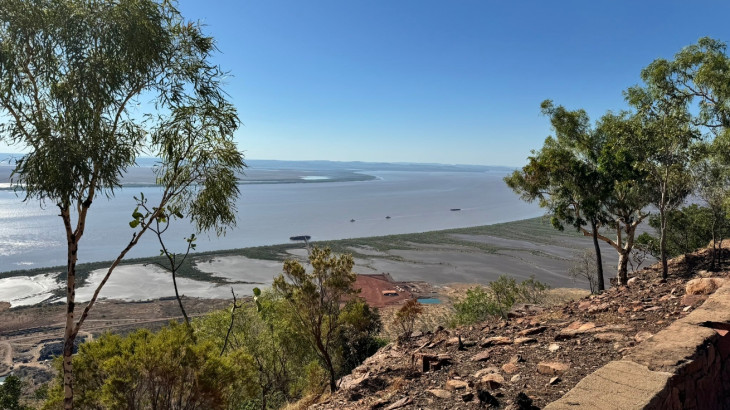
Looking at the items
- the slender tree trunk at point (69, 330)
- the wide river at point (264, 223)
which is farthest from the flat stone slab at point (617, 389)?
the wide river at point (264, 223)

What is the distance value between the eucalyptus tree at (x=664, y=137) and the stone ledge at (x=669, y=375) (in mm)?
6744

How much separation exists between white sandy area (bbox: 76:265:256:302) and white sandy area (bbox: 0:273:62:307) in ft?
10.5

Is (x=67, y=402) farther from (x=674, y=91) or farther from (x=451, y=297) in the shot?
(x=451, y=297)

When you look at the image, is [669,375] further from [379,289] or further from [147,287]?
[147,287]

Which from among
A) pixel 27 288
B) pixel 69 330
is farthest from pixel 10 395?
pixel 27 288

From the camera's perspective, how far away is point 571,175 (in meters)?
16.1

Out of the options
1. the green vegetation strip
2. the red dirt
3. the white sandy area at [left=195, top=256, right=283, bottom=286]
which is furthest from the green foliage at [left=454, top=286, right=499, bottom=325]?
the green vegetation strip

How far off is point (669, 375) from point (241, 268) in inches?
1883

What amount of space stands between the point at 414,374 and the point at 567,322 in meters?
3.15

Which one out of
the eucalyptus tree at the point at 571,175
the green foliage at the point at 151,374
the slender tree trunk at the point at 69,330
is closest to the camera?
the slender tree trunk at the point at 69,330

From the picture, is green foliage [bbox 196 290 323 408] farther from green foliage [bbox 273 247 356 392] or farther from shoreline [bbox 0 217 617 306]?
shoreline [bbox 0 217 617 306]

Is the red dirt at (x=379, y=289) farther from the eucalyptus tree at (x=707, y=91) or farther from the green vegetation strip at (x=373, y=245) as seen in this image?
the eucalyptus tree at (x=707, y=91)

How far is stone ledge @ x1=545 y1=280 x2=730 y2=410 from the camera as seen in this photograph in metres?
3.62

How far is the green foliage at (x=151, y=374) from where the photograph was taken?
5.99m
